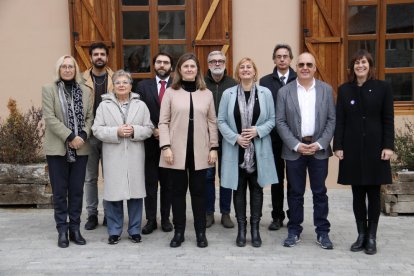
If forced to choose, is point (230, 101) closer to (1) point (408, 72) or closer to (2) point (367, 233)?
(2) point (367, 233)

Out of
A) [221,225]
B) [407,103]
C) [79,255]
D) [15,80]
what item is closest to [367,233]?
[221,225]

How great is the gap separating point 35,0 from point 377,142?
17.7ft

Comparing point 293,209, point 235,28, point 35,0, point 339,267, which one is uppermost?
point 35,0

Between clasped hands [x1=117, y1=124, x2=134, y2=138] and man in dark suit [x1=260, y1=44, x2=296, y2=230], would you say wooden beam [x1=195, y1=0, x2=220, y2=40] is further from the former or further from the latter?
clasped hands [x1=117, y1=124, x2=134, y2=138]

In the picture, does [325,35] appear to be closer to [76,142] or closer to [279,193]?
[279,193]

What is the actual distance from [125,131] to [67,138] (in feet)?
1.75

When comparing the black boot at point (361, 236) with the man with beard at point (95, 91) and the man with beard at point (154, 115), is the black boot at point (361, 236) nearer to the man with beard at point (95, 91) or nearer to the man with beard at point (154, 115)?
the man with beard at point (154, 115)

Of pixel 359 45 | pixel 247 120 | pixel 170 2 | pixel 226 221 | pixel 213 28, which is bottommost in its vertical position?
pixel 226 221

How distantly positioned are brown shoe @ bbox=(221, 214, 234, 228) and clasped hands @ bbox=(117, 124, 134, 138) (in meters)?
1.46

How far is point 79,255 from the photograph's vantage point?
15.1 ft

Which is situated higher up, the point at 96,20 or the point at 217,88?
the point at 96,20

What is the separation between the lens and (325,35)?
7387 mm

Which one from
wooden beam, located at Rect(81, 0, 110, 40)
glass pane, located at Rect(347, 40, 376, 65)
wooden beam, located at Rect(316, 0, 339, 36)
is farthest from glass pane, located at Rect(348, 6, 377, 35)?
wooden beam, located at Rect(81, 0, 110, 40)

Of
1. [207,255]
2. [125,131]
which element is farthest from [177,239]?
[125,131]
